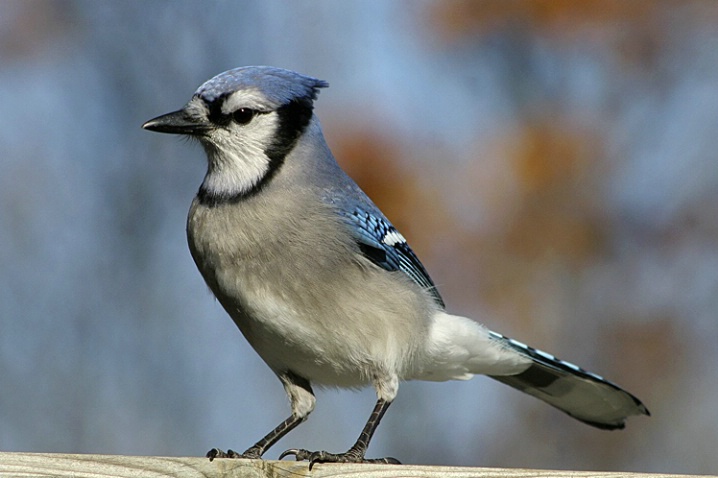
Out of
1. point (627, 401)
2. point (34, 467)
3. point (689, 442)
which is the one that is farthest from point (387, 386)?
point (689, 442)

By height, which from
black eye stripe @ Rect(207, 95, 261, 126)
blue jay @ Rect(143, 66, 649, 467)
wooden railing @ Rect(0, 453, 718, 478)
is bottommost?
wooden railing @ Rect(0, 453, 718, 478)

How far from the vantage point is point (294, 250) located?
107 inches

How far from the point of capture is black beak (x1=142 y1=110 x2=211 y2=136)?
2.75m

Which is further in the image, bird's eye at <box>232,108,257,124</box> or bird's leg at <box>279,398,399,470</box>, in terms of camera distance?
bird's eye at <box>232,108,257,124</box>

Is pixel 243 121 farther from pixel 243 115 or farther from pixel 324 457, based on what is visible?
pixel 324 457

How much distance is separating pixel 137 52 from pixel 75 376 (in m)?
1.63

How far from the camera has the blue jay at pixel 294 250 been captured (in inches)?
107

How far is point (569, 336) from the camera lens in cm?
484

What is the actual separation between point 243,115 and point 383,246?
22.2 inches

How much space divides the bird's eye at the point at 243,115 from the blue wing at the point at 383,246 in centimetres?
39

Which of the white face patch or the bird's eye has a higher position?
the bird's eye

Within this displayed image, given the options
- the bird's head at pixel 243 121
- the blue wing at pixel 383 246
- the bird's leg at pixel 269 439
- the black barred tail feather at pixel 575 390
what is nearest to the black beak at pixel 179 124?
the bird's head at pixel 243 121

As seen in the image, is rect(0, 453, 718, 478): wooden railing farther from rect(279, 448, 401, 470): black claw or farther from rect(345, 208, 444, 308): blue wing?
rect(345, 208, 444, 308): blue wing

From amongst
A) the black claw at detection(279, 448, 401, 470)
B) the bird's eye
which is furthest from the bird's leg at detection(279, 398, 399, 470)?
the bird's eye
